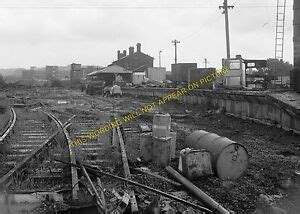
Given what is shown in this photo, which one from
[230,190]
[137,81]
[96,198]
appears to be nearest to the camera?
[96,198]


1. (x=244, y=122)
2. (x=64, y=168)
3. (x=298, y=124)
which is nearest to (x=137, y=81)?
(x=244, y=122)

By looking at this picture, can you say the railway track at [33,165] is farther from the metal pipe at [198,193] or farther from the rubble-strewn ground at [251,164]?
the metal pipe at [198,193]

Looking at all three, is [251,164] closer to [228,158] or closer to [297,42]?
[228,158]

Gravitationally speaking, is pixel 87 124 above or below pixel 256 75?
below

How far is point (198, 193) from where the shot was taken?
16.7ft

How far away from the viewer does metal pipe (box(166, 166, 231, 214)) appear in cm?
445

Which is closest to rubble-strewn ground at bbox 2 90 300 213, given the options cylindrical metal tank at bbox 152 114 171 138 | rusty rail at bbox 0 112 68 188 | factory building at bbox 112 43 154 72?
cylindrical metal tank at bbox 152 114 171 138

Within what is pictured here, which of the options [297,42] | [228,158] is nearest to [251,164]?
[228,158]

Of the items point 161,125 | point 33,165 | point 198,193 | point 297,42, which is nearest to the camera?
point 198,193

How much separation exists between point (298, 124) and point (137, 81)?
148ft

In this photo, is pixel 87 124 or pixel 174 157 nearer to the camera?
pixel 174 157

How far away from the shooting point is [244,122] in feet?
45.3

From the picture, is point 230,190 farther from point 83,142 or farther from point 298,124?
point 298,124

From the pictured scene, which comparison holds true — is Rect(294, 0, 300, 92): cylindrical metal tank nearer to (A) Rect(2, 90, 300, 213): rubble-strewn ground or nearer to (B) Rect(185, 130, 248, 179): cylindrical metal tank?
(A) Rect(2, 90, 300, 213): rubble-strewn ground
